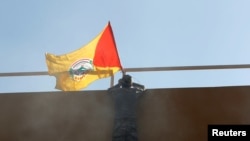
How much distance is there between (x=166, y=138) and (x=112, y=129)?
0.72 m

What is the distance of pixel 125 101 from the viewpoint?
7.38 metres

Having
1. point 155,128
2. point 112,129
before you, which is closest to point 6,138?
point 112,129

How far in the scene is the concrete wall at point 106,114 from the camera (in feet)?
23.9

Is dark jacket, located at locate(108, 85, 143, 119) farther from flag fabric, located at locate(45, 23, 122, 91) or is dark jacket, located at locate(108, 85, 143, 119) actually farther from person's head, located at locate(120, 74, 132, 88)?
flag fabric, located at locate(45, 23, 122, 91)

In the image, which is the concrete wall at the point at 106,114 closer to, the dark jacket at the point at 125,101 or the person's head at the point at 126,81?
the dark jacket at the point at 125,101

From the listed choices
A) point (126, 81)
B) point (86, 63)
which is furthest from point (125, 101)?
point (86, 63)

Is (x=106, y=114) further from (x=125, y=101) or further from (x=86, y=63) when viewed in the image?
(x=86, y=63)

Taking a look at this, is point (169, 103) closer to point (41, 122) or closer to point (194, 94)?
point (194, 94)

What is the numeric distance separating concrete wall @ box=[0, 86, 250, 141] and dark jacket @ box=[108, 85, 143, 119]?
13cm

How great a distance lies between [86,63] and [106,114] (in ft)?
4.73

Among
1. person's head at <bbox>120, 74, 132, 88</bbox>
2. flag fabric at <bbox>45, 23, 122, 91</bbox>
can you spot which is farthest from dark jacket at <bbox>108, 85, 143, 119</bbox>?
flag fabric at <bbox>45, 23, 122, 91</bbox>

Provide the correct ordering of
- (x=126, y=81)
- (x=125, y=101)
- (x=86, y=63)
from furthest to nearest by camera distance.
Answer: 1. (x=86, y=63)
2. (x=126, y=81)
3. (x=125, y=101)

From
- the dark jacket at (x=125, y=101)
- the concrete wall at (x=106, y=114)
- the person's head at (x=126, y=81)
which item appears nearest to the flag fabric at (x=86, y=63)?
the concrete wall at (x=106, y=114)

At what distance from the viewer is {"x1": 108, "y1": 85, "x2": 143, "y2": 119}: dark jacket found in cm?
736
